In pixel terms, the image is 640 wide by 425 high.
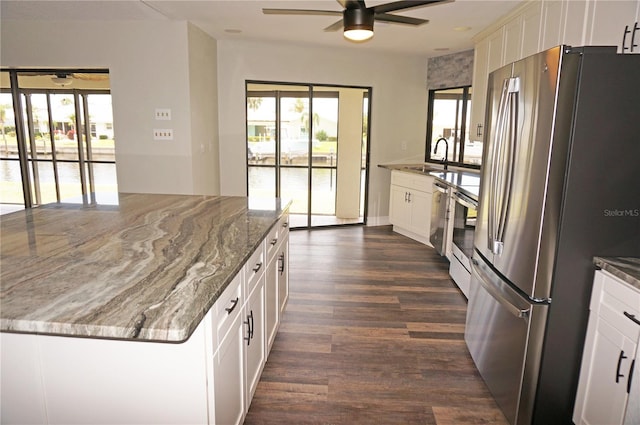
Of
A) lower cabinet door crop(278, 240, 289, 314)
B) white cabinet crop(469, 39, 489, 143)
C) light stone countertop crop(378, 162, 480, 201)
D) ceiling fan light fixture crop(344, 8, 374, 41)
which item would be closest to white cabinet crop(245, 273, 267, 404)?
lower cabinet door crop(278, 240, 289, 314)

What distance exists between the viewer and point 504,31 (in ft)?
12.8

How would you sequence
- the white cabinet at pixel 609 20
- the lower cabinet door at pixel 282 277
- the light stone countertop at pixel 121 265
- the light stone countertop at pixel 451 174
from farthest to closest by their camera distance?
the light stone countertop at pixel 451 174
the lower cabinet door at pixel 282 277
the white cabinet at pixel 609 20
the light stone countertop at pixel 121 265

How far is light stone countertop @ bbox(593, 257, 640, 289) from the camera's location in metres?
1.64

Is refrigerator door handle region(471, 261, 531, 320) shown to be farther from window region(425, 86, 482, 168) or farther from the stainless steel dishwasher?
window region(425, 86, 482, 168)

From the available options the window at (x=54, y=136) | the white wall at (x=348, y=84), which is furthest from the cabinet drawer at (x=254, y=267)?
the white wall at (x=348, y=84)

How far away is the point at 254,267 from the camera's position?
2.04 m

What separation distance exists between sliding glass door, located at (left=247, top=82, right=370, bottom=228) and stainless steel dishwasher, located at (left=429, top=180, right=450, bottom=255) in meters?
1.58

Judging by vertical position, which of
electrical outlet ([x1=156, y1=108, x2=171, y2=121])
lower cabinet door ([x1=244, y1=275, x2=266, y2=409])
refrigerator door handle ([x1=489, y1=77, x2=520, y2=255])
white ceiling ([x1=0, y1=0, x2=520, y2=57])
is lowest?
lower cabinet door ([x1=244, y1=275, x2=266, y2=409])

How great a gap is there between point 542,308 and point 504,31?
9.85 ft

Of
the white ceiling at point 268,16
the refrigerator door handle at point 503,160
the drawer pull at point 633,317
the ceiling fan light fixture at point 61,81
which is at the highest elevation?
the white ceiling at point 268,16

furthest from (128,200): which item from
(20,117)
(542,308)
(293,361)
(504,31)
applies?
(504,31)

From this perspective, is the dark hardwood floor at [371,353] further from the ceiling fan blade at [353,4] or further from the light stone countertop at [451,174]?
the ceiling fan blade at [353,4]

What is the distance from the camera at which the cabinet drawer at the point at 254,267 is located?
A: 1.92m

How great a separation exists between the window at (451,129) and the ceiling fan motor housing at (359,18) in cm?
311
